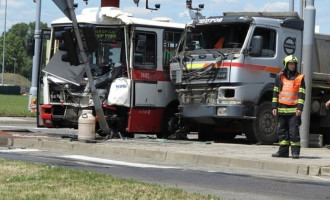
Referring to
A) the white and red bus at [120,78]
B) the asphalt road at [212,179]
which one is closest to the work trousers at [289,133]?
the asphalt road at [212,179]

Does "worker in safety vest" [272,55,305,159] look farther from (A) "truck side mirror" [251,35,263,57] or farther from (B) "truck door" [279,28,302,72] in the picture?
(B) "truck door" [279,28,302,72]

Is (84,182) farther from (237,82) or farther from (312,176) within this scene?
(237,82)

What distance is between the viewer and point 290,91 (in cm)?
1356

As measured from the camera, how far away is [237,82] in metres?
16.7

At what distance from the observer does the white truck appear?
16781 millimetres

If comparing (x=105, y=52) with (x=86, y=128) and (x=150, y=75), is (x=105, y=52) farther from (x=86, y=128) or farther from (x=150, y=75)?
(x=86, y=128)

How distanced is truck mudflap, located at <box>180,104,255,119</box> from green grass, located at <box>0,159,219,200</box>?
7235 millimetres

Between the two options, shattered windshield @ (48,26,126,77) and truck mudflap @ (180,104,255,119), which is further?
shattered windshield @ (48,26,126,77)

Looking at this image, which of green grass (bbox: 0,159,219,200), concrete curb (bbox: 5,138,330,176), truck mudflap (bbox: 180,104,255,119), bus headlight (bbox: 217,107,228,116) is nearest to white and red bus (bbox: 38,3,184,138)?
truck mudflap (bbox: 180,104,255,119)

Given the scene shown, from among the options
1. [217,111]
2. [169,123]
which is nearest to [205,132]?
[169,123]

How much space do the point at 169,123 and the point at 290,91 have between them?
18.5 feet

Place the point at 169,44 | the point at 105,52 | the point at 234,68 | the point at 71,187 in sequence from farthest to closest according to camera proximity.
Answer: the point at 169,44
the point at 105,52
the point at 234,68
the point at 71,187

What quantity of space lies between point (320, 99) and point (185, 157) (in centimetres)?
593

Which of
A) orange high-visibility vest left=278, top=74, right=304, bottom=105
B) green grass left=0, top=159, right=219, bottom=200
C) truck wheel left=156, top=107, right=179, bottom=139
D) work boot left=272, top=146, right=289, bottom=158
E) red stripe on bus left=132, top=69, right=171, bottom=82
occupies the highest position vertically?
red stripe on bus left=132, top=69, right=171, bottom=82
